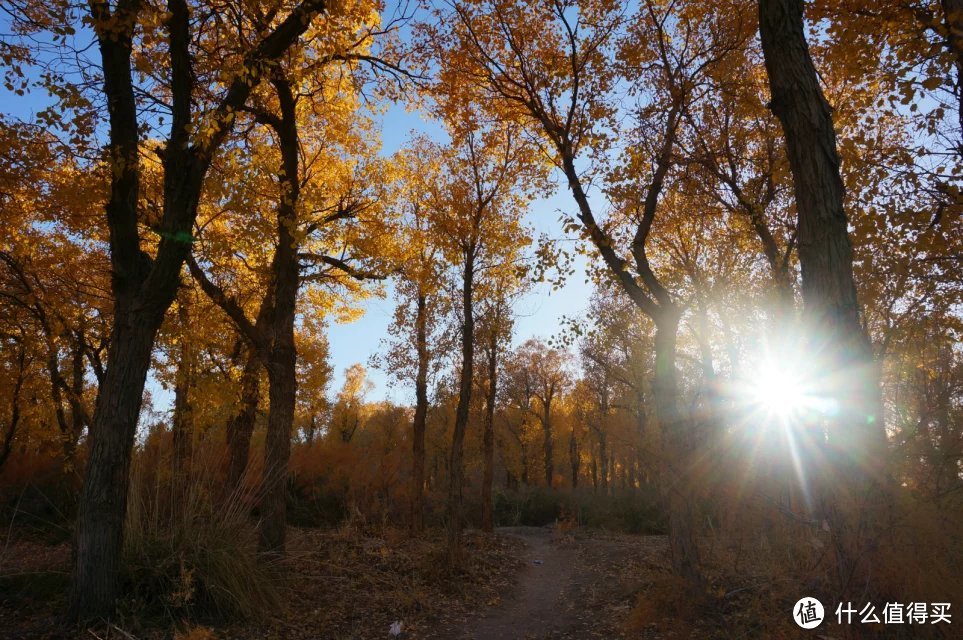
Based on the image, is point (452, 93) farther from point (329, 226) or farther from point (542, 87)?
point (329, 226)

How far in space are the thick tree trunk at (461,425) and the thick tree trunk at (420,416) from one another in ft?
10.0

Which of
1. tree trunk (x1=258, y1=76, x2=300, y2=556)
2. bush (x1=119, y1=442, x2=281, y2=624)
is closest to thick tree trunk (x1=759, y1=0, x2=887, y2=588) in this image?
bush (x1=119, y1=442, x2=281, y2=624)

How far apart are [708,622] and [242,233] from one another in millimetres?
7205

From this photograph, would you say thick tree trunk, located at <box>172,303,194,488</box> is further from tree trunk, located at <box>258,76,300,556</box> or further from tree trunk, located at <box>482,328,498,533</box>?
tree trunk, located at <box>482,328,498,533</box>

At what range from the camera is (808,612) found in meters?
4.71

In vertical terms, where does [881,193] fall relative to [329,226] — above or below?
below

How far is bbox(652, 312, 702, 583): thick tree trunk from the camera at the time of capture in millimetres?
6566

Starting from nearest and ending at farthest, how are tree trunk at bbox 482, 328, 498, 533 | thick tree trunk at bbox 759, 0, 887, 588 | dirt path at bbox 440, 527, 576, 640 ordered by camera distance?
1. thick tree trunk at bbox 759, 0, 887, 588
2. dirt path at bbox 440, 527, 576, 640
3. tree trunk at bbox 482, 328, 498, 533

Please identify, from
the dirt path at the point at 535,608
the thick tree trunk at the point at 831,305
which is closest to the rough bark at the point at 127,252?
the dirt path at the point at 535,608

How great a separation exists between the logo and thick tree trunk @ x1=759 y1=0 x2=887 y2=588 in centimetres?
87

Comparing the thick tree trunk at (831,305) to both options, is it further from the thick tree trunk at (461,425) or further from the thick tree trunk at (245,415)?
the thick tree trunk at (245,415)

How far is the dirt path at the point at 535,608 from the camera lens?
699 centimetres

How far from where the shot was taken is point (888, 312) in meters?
A: 12.3

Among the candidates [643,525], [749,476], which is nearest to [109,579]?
[749,476]
